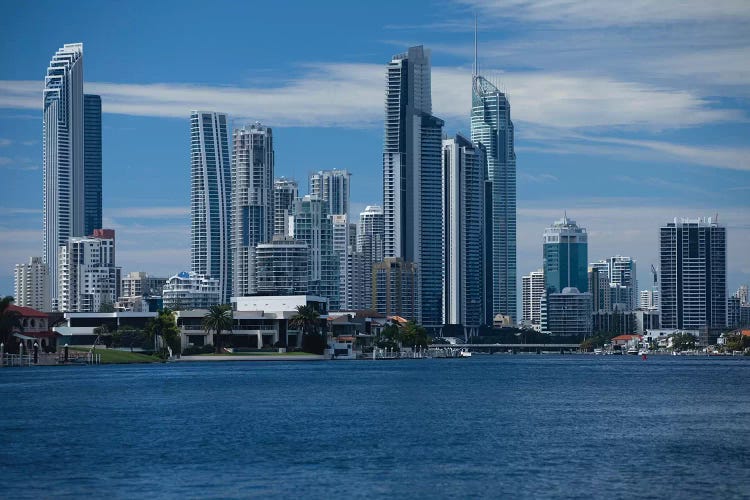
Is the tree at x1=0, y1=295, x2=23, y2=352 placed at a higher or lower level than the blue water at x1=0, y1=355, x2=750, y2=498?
higher

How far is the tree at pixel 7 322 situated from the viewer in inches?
7032

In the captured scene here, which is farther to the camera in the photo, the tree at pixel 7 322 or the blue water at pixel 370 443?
the tree at pixel 7 322

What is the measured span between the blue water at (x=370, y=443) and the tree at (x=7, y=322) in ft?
181

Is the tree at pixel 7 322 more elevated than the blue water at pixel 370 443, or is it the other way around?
the tree at pixel 7 322

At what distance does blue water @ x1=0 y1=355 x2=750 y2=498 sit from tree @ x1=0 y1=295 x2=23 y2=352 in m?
55.1

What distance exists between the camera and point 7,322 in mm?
178750

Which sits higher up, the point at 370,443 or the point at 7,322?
the point at 7,322

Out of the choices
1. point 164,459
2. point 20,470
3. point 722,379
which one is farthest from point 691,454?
point 722,379

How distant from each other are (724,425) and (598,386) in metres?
57.1

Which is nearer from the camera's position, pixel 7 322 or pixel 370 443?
pixel 370 443

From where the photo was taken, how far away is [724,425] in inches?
3302

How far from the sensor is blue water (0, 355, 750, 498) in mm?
56219

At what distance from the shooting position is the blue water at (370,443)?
56.2 m

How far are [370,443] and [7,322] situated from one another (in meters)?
117
